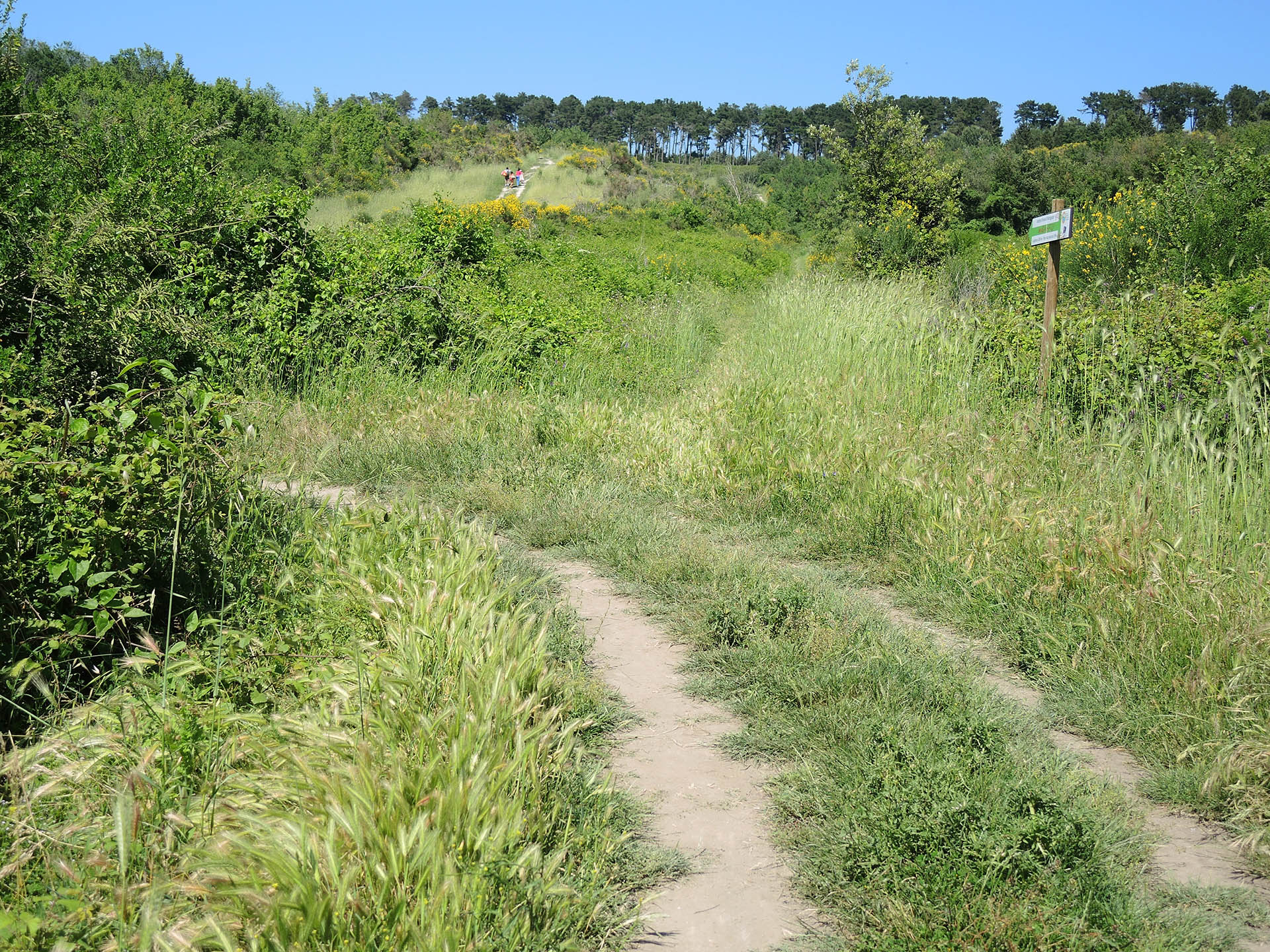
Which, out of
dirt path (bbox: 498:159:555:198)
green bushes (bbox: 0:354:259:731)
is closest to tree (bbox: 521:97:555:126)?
dirt path (bbox: 498:159:555:198)

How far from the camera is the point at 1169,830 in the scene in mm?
2762

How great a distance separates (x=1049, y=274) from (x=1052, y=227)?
35 centimetres

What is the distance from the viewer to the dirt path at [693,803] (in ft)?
7.72

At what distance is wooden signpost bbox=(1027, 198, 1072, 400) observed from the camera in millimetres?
6211

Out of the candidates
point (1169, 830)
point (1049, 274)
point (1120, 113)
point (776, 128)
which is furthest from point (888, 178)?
point (776, 128)

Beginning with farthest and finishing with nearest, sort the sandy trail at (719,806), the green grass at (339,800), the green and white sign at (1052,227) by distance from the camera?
the green and white sign at (1052,227) → the sandy trail at (719,806) → the green grass at (339,800)

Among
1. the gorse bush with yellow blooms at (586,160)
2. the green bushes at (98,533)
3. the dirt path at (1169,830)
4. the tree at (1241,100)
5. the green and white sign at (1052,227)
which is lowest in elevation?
the dirt path at (1169,830)

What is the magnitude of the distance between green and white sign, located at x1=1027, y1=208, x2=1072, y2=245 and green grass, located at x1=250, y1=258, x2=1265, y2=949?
1.06 m

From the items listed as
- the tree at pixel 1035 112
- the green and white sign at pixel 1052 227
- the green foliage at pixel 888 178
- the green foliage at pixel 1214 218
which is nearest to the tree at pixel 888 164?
the green foliage at pixel 888 178

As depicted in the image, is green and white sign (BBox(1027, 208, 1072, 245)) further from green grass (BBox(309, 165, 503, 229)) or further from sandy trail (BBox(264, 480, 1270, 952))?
green grass (BBox(309, 165, 503, 229))

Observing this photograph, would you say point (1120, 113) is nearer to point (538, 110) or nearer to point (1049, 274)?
point (1049, 274)

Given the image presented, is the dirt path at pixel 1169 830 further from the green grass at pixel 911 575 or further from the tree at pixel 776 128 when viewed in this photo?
the tree at pixel 776 128

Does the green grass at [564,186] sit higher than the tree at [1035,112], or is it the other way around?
the tree at [1035,112]

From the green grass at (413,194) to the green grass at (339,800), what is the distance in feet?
66.3
